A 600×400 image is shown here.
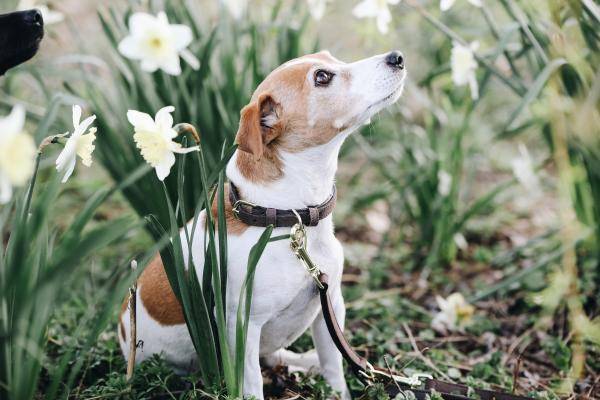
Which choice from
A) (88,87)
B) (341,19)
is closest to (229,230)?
(88,87)

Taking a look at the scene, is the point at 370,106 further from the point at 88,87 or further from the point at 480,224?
the point at 480,224

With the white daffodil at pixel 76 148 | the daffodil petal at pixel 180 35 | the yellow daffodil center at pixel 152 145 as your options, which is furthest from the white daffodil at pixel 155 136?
the daffodil petal at pixel 180 35

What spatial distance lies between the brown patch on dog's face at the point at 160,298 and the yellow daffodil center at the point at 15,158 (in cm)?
93


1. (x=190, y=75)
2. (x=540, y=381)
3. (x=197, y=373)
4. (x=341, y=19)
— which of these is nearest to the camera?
(x=197, y=373)

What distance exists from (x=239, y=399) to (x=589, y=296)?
184cm

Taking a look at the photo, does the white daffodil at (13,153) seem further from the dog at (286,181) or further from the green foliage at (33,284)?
the dog at (286,181)

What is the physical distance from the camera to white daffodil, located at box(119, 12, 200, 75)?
1.71 metres

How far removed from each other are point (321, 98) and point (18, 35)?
1046mm

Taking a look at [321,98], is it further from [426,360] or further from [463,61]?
[426,360]

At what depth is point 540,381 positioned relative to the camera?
8.00 ft

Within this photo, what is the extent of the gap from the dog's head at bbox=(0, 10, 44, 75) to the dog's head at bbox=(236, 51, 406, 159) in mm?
800

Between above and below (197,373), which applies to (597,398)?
below

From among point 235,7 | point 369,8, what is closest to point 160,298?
point 369,8

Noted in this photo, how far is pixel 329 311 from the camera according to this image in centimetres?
195
